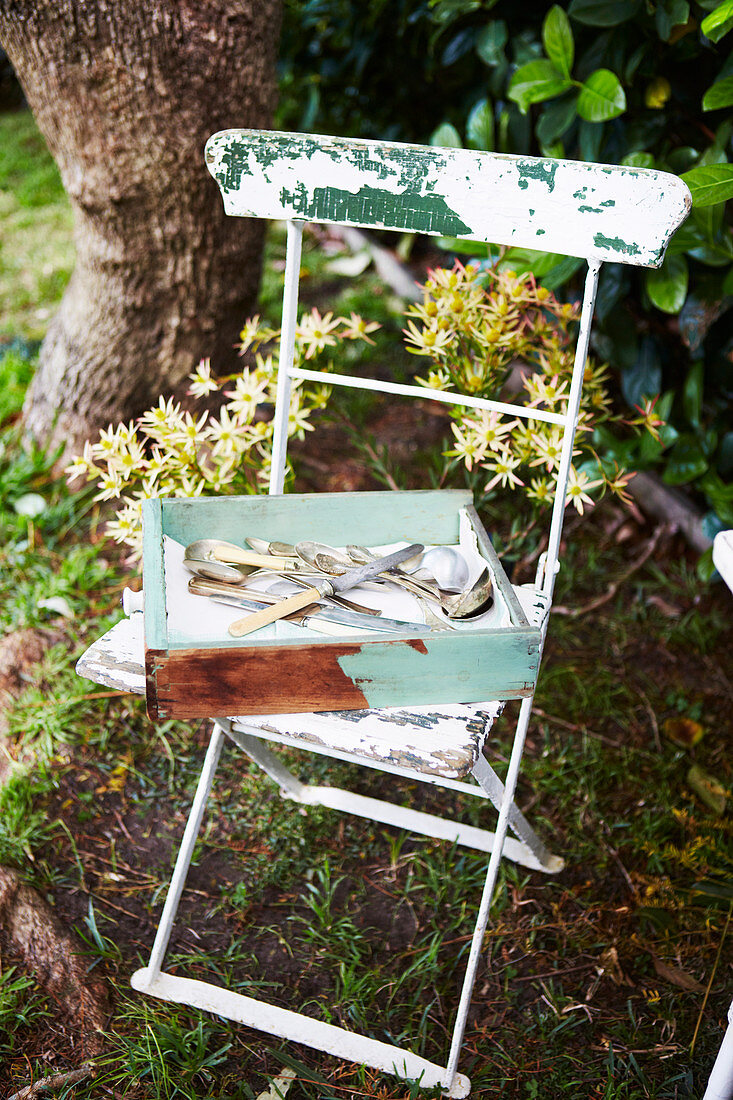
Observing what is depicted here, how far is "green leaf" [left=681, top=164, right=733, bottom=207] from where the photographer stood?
165 centimetres

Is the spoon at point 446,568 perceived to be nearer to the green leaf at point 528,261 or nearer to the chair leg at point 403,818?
the chair leg at point 403,818

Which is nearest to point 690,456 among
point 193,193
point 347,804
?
point 347,804

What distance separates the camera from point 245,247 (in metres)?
2.62

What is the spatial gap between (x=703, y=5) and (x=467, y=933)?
1.97 m

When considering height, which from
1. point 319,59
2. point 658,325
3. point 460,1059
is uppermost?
point 319,59

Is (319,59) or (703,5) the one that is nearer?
(703,5)

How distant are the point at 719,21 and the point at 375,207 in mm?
750

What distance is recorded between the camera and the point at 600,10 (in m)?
2.02

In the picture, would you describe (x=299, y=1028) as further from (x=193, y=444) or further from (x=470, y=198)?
(x=470, y=198)

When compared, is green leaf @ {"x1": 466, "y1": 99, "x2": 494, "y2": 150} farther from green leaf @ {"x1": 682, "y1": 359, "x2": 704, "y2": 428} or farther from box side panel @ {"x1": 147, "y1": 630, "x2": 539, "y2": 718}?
box side panel @ {"x1": 147, "y1": 630, "x2": 539, "y2": 718}

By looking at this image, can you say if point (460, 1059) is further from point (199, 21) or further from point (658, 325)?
point (199, 21)

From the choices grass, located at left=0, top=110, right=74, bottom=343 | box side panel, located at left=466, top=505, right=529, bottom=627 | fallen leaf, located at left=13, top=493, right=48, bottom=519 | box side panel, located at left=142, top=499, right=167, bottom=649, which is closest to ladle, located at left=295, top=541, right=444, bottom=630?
box side panel, located at left=466, top=505, right=529, bottom=627

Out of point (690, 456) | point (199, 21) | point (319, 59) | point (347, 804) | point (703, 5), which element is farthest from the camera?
point (319, 59)

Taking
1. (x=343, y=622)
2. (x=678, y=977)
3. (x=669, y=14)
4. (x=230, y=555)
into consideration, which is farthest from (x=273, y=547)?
(x=669, y=14)
